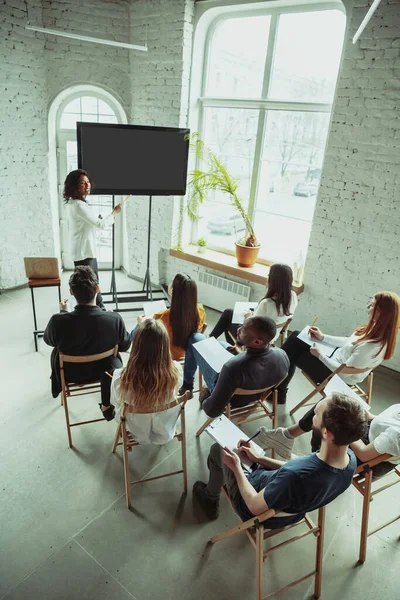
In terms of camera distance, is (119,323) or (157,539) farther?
(119,323)

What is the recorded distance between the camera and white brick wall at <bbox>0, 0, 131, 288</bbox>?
449 centimetres

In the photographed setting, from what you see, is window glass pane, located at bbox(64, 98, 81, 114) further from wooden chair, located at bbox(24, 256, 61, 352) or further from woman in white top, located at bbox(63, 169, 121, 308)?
wooden chair, located at bbox(24, 256, 61, 352)

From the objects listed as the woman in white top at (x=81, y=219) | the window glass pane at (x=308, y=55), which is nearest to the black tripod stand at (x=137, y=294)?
the woman in white top at (x=81, y=219)

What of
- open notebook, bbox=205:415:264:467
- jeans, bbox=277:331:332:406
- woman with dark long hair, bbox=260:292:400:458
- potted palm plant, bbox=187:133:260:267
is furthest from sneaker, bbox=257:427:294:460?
potted palm plant, bbox=187:133:260:267

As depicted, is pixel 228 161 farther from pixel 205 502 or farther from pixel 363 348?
pixel 205 502

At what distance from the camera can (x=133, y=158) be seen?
4.20m

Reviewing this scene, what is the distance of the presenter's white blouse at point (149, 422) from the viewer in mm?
2428

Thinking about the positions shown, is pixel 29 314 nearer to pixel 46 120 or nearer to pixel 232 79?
pixel 46 120

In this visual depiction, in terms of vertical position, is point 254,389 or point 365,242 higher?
point 365,242

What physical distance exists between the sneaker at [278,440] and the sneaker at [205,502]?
0.52 metres

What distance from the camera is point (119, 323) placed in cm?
286

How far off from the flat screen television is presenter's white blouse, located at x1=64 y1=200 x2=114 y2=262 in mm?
234

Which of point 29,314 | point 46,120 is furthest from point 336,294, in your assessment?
point 46,120

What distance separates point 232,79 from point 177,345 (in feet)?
11.1
